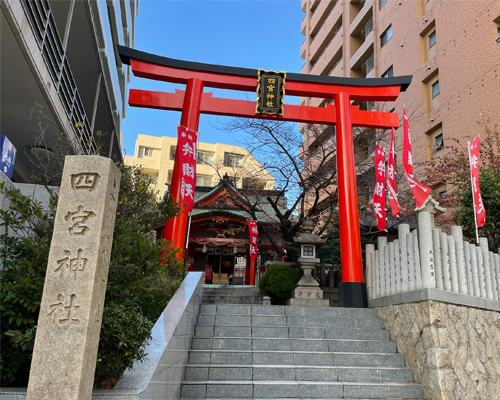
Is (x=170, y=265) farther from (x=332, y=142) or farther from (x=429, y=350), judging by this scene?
(x=332, y=142)

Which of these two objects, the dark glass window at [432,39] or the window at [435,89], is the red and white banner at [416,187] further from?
the dark glass window at [432,39]

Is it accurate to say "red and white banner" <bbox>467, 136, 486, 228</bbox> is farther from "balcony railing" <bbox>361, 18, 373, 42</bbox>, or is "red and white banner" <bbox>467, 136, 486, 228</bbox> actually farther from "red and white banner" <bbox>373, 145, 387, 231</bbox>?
"balcony railing" <bbox>361, 18, 373, 42</bbox>

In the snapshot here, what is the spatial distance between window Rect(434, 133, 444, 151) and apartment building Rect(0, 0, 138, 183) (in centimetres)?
1382

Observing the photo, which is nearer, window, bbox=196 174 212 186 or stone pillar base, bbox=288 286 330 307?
stone pillar base, bbox=288 286 330 307

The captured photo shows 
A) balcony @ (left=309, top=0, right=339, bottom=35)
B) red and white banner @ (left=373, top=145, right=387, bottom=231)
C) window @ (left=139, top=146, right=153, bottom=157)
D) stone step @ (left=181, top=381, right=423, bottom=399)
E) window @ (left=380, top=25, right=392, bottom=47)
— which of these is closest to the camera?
stone step @ (left=181, top=381, right=423, bottom=399)

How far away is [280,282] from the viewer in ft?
34.1

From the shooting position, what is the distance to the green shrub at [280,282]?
34.0 ft

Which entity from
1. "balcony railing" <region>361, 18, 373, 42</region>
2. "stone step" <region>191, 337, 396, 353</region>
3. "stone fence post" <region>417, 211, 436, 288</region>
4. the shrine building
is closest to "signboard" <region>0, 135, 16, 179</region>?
"stone step" <region>191, 337, 396, 353</region>

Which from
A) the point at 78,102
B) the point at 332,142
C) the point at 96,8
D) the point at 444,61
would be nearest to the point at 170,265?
the point at 78,102

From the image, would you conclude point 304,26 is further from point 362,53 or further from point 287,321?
point 287,321

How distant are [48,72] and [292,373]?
693cm

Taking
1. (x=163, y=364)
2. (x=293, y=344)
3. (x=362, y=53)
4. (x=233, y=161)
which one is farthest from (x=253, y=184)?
(x=233, y=161)

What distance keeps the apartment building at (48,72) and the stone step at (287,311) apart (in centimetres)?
336

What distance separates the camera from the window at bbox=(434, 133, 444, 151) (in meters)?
17.6
